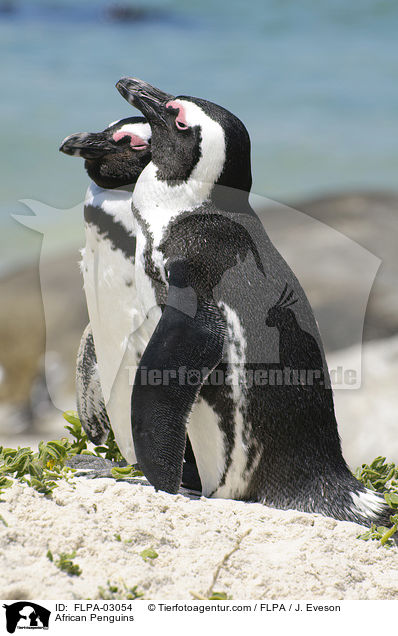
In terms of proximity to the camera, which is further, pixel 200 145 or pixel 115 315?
pixel 115 315

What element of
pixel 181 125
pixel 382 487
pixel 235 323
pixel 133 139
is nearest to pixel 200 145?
pixel 181 125

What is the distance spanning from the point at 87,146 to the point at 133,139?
0.51 ft

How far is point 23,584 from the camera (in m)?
1.71

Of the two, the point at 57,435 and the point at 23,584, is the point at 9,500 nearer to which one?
the point at 23,584

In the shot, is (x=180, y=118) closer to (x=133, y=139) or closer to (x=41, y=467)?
(x=133, y=139)

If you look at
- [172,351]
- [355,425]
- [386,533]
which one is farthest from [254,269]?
[355,425]

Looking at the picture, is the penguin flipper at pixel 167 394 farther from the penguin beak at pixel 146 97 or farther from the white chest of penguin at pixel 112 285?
the penguin beak at pixel 146 97

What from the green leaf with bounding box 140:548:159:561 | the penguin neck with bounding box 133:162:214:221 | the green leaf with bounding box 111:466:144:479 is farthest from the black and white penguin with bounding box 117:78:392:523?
the green leaf with bounding box 140:548:159:561

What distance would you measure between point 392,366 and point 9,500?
3.86 metres

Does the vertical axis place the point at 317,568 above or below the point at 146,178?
below

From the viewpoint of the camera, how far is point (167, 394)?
2006 mm

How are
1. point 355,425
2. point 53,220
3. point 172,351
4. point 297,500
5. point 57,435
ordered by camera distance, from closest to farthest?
point 172,351
point 297,500
point 53,220
point 355,425
point 57,435

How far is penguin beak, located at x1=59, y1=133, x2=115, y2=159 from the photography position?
253 cm
